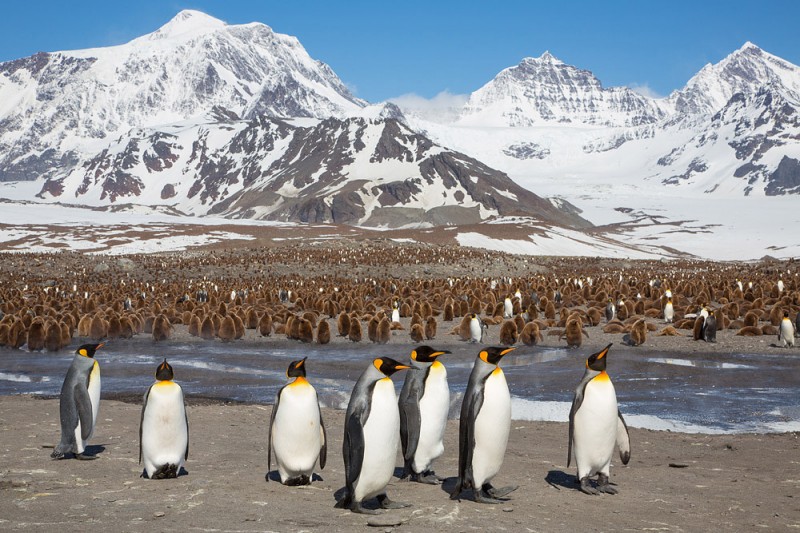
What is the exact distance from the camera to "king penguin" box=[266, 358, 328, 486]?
6426 millimetres

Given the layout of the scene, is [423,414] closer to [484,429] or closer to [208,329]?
[484,429]

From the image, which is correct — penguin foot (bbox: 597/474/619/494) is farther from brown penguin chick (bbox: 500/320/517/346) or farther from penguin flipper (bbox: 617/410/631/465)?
brown penguin chick (bbox: 500/320/517/346)

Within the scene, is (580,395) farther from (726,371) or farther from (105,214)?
(105,214)

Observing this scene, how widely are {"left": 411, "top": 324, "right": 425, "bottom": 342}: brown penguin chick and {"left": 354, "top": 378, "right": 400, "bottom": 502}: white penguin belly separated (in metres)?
11.0

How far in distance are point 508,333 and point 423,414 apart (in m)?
10.1

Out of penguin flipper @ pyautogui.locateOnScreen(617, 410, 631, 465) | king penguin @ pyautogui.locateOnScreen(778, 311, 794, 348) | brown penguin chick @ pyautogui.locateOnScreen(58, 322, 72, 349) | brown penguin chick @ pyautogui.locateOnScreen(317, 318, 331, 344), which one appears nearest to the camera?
penguin flipper @ pyautogui.locateOnScreen(617, 410, 631, 465)

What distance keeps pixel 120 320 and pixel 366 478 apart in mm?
13943

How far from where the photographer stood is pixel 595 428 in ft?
22.0

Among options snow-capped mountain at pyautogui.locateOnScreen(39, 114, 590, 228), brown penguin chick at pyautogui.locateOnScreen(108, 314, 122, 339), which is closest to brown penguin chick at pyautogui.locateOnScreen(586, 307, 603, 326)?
brown penguin chick at pyautogui.locateOnScreen(108, 314, 122, 339)

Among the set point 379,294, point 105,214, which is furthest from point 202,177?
point 379,294

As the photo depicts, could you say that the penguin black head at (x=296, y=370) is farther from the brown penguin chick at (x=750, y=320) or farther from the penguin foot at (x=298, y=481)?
the brown penguin chick at (x=750, y=320)

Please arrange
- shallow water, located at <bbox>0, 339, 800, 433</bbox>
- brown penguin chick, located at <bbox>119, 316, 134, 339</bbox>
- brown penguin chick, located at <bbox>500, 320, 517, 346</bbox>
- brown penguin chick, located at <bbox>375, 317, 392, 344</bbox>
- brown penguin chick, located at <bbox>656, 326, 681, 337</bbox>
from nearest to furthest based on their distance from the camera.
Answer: shallow water, located at <bbox>0, 339, 800, 433</bbox> < brown penguin chick, located at <bbox>500, 320, 517, 346</bbox> < brown penguin chick, located at <bbox>375, 317, 392, 344</bbox> < brown penguin chick, located at <bbox>656, 326, 681, 337</bbox> < brown penguin chick, located at <bbox>119, 316, 134, 339</bbox>

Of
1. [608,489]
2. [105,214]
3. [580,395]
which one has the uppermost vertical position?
[105,214]

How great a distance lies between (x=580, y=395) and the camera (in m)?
6.80
